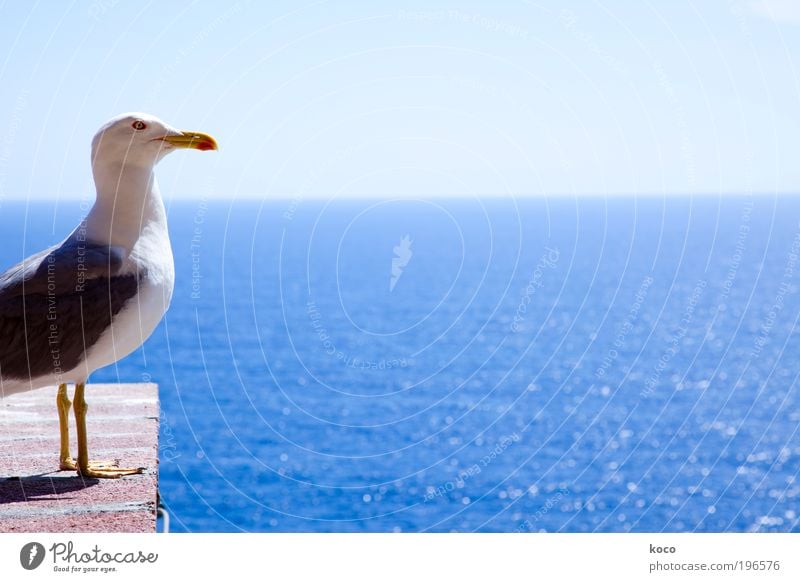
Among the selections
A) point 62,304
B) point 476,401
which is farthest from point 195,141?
point 476,401

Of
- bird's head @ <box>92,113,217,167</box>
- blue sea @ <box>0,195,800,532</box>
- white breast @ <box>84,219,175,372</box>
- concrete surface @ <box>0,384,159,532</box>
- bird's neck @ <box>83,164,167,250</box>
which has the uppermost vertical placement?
bird's head @ <box>92,113,217,167</box>

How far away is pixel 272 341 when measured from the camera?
1932 inches

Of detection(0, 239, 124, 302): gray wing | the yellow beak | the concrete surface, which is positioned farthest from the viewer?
the yellow beak

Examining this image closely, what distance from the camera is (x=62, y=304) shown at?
10.4 feet

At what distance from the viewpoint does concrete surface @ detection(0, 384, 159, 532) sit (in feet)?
9.49

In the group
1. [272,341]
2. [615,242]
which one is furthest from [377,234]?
[272,341]

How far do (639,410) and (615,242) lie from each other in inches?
2052

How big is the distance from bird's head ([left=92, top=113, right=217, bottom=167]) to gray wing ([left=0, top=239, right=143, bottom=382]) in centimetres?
31

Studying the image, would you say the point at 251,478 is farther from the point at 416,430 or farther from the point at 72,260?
the point at 72,260

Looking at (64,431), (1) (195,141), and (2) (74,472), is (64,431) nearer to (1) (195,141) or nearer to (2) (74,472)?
(2) (74,472)

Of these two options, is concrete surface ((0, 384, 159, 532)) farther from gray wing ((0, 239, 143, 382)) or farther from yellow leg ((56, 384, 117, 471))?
gray wing ((0, 239, 143, 382))

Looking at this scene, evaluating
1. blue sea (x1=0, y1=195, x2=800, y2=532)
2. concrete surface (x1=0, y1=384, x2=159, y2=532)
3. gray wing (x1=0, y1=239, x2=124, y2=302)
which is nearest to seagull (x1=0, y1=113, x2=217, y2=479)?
gray wing (x1=0, y1=239, x2=124, y2=302)

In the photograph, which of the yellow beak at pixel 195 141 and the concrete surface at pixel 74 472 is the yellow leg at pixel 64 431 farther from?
the yellow beak at pixel 195 141
